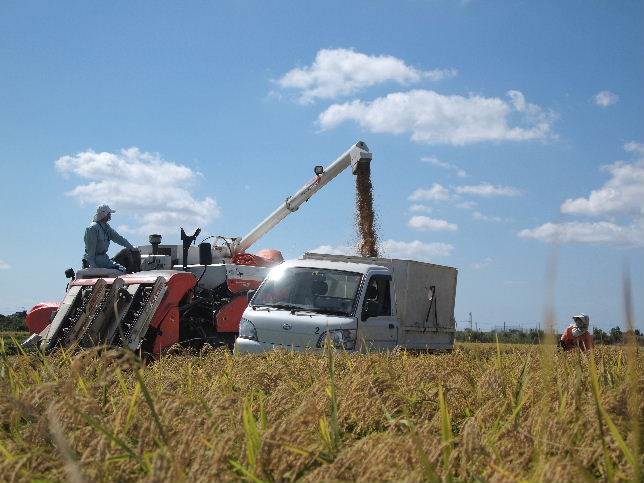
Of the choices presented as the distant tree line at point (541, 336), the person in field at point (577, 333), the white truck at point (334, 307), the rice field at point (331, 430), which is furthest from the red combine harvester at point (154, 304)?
the person in field at point (577, 333)

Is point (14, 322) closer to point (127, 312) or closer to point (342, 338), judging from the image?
point (127, 312)

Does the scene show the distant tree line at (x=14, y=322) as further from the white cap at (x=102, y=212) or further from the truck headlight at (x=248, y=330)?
the truck headlight at (x=248, y=330)

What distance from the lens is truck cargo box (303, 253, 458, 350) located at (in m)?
13.0

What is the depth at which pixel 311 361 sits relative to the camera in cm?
630

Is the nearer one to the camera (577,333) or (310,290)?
(310,290)

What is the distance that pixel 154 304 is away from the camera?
12188mm

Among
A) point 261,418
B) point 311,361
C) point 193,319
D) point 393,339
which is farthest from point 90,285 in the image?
point 261,418

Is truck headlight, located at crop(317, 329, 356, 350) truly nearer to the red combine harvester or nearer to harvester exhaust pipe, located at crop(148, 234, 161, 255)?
the red combine harvester

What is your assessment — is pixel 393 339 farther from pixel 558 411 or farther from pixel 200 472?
pixel 200 472

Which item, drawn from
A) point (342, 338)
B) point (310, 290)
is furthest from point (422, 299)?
point (342, 338)

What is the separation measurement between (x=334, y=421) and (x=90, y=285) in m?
10.7

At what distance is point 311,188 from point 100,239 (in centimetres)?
659

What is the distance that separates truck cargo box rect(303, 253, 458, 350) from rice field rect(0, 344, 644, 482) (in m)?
7.61

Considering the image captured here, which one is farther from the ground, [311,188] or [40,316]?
Answer: [311,188]
